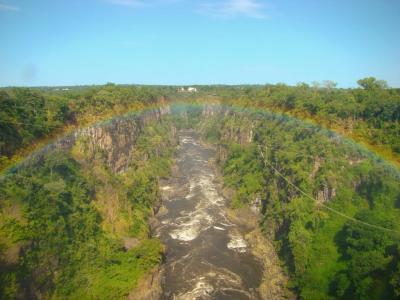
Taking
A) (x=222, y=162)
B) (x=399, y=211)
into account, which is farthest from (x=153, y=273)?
(x=222, y=162)

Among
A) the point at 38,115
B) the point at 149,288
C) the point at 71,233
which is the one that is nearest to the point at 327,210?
the point at 149,288

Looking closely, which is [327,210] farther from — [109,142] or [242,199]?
[109,142]

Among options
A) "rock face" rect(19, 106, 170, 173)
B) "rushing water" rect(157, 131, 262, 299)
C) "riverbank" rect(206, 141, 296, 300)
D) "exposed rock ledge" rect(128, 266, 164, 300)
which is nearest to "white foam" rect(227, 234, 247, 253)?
"rushing water" rect(157, 131, 262, 299)

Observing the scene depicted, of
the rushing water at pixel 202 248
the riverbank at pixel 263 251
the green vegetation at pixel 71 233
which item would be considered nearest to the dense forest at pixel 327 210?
the riverbank at pixel 263 251

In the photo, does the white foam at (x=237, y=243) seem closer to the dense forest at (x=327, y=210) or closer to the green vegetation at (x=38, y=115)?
the dense forest at (x=327, y=210)

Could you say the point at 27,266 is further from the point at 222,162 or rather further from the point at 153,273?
the point at 222,162

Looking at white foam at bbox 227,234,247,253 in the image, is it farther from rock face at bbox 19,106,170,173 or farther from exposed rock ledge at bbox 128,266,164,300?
rock face at bbox 19,106,170,173
